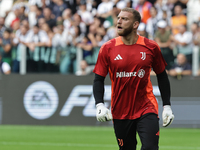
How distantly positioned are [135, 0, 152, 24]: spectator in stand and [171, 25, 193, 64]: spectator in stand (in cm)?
140

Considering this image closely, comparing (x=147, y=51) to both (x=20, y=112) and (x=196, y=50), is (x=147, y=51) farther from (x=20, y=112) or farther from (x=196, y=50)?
(x=20, y=112)

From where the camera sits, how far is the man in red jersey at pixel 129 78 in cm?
541

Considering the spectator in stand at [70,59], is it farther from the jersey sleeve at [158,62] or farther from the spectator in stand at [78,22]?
the jersey sleeve at [158,62]

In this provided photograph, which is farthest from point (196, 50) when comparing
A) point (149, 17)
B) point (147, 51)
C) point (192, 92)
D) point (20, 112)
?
point (147, 51)

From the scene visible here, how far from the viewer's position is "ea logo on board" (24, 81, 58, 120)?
43.1 ft

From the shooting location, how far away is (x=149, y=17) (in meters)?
14.2

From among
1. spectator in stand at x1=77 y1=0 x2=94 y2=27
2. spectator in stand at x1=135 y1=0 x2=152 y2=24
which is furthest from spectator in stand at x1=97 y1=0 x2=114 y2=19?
spectator in stand at x1=135 y1=0 x2=152 y2=24

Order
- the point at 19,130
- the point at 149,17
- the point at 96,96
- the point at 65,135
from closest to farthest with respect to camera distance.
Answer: the point at 96,96
the point at 65,135
the point at 19,130
the point at 149,17

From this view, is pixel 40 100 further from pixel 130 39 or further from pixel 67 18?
pixel 130 39

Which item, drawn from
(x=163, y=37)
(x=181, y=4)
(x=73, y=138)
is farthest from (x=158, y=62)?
(x=181, y=4)

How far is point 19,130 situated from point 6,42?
3.11m

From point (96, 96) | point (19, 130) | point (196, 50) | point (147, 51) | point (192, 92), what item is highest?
point (147, 51)

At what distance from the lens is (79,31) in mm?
13906

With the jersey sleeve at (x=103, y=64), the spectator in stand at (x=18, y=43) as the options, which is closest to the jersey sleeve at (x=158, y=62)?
the jersey sleeve at (x=103, y=64)
